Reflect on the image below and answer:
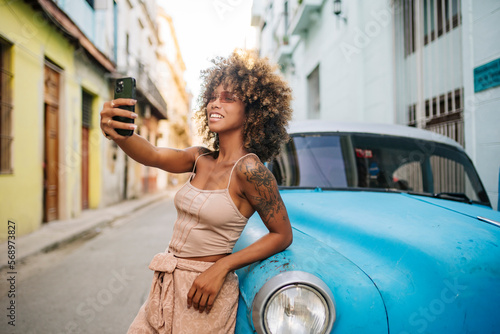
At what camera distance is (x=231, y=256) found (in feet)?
4.13

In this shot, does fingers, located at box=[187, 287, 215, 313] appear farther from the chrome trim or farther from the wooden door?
the wooden door

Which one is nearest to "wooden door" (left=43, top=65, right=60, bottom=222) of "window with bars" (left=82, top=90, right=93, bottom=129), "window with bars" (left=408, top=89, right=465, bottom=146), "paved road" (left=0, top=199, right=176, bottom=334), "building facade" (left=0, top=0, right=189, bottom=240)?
"building facade" (left=0, top=0, right=189, bottom=240)

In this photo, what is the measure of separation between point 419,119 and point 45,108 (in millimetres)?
7772

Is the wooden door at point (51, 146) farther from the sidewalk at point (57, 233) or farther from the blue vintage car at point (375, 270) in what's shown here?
the blue vintage car at point (375, 270)

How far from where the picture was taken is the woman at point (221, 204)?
1.23 meters

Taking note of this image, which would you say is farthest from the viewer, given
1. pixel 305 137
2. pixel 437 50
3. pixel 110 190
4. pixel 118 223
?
pixel 110 190

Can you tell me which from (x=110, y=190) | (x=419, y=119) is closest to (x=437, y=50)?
(x=419, y=119)

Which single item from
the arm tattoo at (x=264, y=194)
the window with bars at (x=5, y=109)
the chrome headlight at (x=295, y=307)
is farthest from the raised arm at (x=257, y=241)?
the window with bars at (x=5, y=109)

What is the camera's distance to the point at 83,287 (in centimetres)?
360

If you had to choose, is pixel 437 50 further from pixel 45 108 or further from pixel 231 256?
pixel 45 108

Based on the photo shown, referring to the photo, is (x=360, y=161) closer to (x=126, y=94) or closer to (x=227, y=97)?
(x=227, y=97)

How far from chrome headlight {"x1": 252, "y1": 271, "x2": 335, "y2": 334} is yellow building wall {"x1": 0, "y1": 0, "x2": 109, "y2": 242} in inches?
231

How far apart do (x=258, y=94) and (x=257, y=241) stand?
0.66m

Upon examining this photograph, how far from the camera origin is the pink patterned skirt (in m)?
1.21
